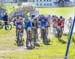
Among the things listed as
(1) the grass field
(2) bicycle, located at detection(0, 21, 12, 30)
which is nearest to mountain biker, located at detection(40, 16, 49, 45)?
(1) the grass field

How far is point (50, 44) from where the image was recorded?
11.0 feet

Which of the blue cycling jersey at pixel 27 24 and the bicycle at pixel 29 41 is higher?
the blue cycling jersey at pixel 27 24

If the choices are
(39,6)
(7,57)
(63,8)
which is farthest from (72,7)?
(7,57)

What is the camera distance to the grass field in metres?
3.32

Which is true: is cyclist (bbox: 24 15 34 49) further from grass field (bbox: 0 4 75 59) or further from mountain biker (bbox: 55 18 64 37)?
mountain biker (bbox: 55 18 64 37)

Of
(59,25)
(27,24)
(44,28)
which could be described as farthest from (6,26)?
(59,25)

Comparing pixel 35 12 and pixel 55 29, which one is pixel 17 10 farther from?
pixel 55 29

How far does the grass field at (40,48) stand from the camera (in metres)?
3.32

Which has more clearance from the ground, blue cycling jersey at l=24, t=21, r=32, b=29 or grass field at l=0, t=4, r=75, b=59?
blue cycling jersey at l=24, t=21, r=32, b=29

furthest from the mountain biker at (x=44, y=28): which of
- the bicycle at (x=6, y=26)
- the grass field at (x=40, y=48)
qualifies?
the bicycle at (x=6, y=26)

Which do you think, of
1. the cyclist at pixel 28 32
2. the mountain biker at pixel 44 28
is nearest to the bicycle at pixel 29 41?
the cyclist at pixel 28 32

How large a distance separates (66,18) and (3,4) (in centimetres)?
60

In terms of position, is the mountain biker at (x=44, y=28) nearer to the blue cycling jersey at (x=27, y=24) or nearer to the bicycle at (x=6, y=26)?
the blue cycling jersey at (x=27, y=24)

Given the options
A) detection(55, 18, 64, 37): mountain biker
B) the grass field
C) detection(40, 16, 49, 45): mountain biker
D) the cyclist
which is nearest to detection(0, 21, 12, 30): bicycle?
the grass field
